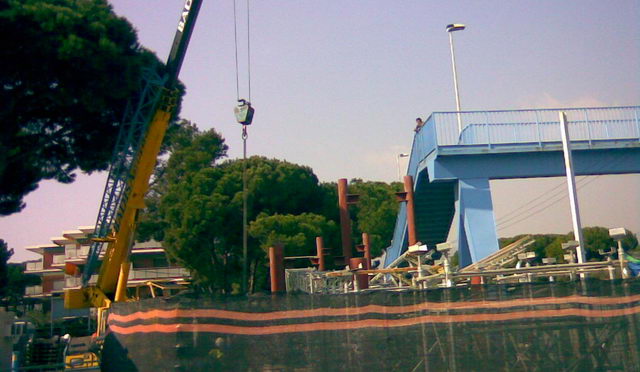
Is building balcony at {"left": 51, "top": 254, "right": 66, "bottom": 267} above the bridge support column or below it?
above

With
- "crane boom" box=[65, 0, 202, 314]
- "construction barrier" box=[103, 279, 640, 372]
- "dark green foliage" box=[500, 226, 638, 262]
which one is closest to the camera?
"construction barrier" box=[103, 279, 640, 372]

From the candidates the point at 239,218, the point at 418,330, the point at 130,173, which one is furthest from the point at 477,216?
the point at 239,218

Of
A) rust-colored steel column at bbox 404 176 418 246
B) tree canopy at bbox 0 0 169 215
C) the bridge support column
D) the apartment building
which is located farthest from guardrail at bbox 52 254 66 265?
the bridge support column

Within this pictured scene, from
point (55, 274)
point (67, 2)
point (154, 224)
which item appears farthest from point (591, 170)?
point (55, 274)

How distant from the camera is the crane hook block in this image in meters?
17.4

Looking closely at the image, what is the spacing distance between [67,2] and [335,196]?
2604cm

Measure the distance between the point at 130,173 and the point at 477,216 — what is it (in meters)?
10.3

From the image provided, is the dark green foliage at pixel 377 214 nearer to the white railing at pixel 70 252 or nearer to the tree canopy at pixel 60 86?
the white railing at pixel 70 252

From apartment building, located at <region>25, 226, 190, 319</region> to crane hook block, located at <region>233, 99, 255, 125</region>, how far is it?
32504 millimetres

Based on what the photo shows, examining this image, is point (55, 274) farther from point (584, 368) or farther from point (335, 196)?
point (584, 368)

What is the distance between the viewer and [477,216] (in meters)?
19.0

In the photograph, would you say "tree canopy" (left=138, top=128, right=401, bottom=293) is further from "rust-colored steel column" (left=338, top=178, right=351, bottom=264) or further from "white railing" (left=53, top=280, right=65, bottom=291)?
"white railing" (left=53, top=280, right=65, bottom=291)

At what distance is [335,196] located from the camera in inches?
1663

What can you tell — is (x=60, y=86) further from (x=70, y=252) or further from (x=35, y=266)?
(x=35, y=266)
